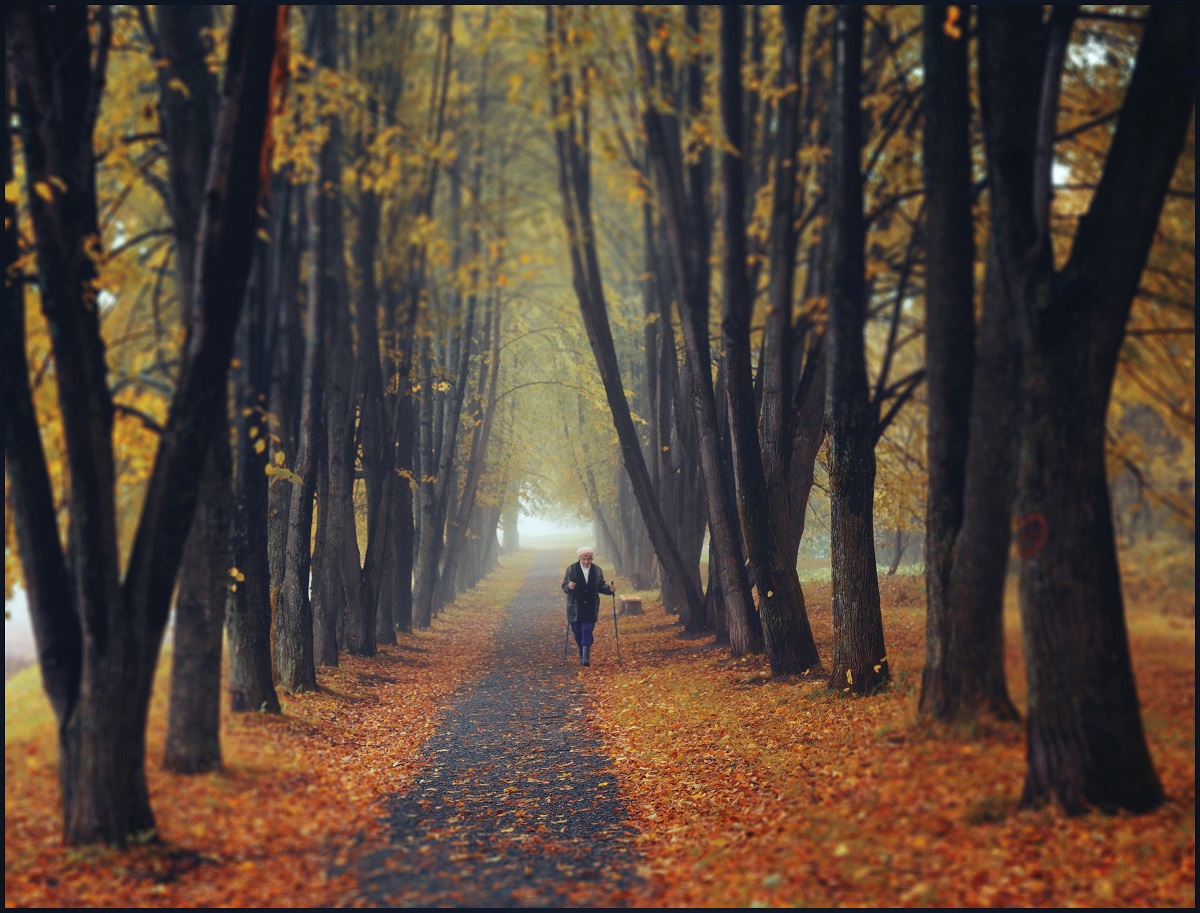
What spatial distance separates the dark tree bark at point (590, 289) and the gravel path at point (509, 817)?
4.03m

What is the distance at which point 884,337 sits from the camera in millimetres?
11523

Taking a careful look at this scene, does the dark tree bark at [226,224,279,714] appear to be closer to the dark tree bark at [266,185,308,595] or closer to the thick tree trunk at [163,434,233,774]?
the dark tree bark at [266,185,308,595]

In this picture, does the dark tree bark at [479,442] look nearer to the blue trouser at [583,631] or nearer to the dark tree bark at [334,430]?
the dark tree bark at [334,430]

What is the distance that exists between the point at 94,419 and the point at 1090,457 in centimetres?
613

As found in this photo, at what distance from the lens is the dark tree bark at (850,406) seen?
Answer: 898cm

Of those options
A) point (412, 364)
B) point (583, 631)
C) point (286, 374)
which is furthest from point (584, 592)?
point (286, 374)

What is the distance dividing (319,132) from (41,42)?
12.5 feet

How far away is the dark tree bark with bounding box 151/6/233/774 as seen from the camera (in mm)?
6402

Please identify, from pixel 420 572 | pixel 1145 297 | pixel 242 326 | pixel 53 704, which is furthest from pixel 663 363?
pixel 53 704

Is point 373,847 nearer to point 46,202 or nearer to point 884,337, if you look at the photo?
point 46,202

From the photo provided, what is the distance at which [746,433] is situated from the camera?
38.9 ft

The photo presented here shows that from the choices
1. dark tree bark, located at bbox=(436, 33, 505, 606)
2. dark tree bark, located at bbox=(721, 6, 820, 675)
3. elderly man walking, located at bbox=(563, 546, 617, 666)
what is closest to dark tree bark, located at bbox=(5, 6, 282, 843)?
dark tree bark, located at bbox=(721, 6, 820, 675)

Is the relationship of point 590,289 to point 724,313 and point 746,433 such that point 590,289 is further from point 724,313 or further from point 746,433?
point 746,433

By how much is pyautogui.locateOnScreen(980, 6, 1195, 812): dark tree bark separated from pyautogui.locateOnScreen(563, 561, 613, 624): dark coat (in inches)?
390
